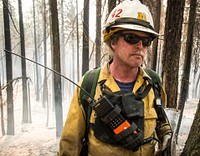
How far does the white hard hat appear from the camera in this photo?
176 centimetres

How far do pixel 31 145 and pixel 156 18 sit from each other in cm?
907

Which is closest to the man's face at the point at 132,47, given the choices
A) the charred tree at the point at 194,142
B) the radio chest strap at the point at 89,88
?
the radio chest strap at the point at 89,88

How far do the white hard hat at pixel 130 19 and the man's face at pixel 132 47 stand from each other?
6cm

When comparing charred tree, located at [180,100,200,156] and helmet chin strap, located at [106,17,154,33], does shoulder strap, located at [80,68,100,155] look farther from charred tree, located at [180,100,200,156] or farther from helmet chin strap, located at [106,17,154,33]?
charred tree, located at [180,100,200,156]

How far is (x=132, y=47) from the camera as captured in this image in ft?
5.84

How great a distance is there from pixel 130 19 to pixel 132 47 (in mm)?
231

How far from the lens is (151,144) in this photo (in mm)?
1718

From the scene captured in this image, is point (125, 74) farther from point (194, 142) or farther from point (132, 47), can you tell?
point (194, 142)

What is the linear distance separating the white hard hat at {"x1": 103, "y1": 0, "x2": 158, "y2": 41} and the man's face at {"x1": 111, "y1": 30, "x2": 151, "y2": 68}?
63mm

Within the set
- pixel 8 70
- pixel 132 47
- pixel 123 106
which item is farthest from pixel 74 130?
pixel 8 70

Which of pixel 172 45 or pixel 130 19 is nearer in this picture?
pixel 130 19

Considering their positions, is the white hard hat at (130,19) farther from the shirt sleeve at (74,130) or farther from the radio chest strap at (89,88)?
the shirt sleeve at (74,130)

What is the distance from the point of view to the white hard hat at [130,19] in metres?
1.76

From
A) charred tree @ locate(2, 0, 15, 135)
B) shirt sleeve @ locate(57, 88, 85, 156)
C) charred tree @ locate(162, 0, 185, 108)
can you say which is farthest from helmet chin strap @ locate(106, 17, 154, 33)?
charred tree @ locate(2, 0, 15, 135)
